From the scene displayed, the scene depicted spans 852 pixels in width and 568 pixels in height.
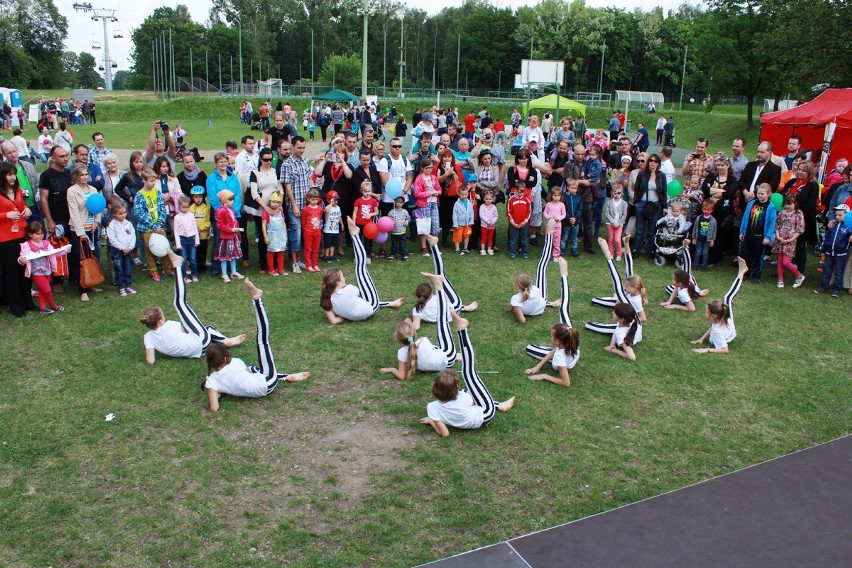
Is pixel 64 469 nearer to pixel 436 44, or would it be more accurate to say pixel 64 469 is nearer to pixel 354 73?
pixel 354 73

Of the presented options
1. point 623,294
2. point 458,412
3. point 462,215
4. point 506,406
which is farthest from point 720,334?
point 462,215

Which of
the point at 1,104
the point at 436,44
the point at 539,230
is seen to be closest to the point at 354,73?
the point at 436,44

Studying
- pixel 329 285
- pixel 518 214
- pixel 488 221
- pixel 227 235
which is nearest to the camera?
pixel 329 285

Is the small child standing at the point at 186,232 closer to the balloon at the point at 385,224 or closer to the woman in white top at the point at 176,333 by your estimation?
the woman in white top at the point at 176,333

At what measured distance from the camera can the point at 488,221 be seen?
11.8 metres

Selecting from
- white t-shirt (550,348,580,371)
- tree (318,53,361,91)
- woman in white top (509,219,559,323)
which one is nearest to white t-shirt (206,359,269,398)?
white t-shirt (550,348,580,371)

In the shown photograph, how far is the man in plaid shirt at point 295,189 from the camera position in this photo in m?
10.5

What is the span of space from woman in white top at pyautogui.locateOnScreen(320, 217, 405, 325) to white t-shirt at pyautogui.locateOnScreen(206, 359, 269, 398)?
2.11 metres

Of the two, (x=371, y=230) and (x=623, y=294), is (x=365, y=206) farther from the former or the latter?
(x=623, y=294)

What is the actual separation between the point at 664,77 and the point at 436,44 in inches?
1394

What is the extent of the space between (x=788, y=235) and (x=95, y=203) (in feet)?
32.7

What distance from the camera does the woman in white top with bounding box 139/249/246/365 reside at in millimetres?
7246

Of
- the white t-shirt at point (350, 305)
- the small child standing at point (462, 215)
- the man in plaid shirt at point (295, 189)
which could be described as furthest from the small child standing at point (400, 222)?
the white t-shirt at point (350, 305)

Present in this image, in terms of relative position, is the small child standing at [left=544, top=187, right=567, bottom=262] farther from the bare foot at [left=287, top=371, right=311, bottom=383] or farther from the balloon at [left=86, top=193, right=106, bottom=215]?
the balloon at [left=86, top=193, right=106, bottom=215]
